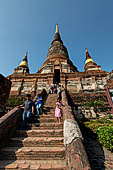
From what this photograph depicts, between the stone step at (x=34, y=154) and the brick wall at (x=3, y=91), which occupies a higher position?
the brick wall at (x=3, y=91)

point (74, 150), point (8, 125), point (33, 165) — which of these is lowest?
point (33, 165)

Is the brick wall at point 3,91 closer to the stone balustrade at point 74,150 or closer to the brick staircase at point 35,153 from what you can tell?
the brick staircase at point 35,153

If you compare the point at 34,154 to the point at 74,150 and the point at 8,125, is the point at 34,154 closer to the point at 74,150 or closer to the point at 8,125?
the point at 74,150

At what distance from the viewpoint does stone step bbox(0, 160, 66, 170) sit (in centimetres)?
238

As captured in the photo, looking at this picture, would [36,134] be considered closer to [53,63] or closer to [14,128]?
[14,128]

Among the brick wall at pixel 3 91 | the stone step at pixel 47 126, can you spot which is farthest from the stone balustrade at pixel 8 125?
the brick wall at pixel 3 91

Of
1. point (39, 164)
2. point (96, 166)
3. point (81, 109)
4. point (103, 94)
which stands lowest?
point (96, 166)

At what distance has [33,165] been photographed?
8.30ft

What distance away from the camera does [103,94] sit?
962 cm

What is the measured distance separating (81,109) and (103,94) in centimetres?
313

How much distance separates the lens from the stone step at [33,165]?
7.82 feet

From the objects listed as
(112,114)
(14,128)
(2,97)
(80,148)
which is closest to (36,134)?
(14,128)

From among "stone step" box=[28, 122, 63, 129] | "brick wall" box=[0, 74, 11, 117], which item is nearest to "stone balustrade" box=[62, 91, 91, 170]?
"stone step" box=[28, 122, 63, 129]

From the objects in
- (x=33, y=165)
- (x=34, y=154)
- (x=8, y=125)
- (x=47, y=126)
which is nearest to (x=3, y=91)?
(x=8, y=125)
